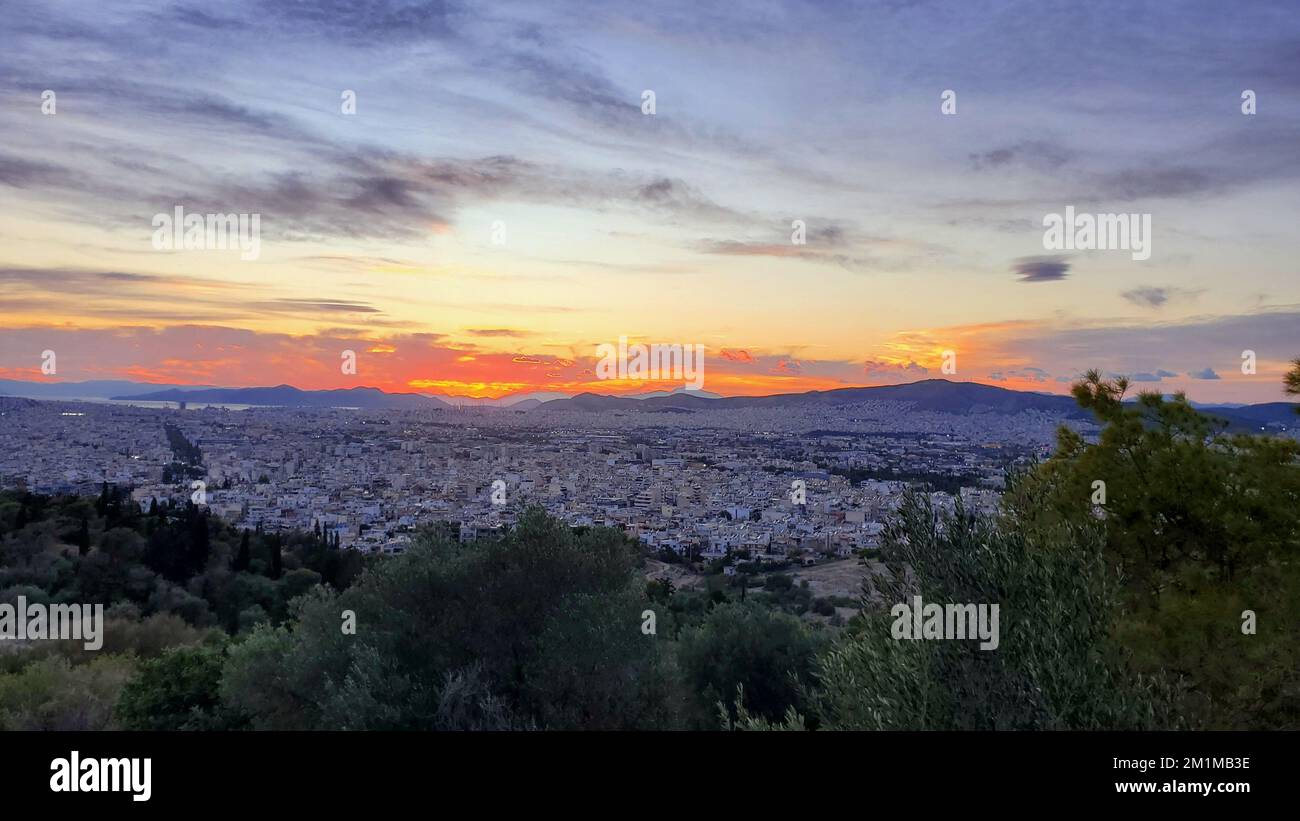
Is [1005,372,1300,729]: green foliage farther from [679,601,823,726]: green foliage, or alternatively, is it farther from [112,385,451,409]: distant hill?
[112,385,451,409]: distant hill

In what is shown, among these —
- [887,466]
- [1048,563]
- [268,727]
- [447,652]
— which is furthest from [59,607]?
[887,466]

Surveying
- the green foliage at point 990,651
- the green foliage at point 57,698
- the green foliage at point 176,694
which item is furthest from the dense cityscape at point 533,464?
the green foliage at point 57,698

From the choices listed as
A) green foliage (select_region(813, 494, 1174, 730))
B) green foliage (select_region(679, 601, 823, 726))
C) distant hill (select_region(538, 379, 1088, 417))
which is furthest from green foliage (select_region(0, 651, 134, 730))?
distant hill (select_region(538, 379, 1088, 417))

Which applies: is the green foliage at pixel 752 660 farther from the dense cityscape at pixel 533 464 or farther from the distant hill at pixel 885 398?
the distant hill at pixel 885 398

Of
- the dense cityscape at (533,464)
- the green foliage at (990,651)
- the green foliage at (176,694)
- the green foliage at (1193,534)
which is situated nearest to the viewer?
the green foliage at (990,651)

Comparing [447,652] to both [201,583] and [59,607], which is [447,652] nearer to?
[59,607]

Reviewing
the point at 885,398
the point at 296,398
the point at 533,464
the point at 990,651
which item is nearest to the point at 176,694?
the point at 990,651
